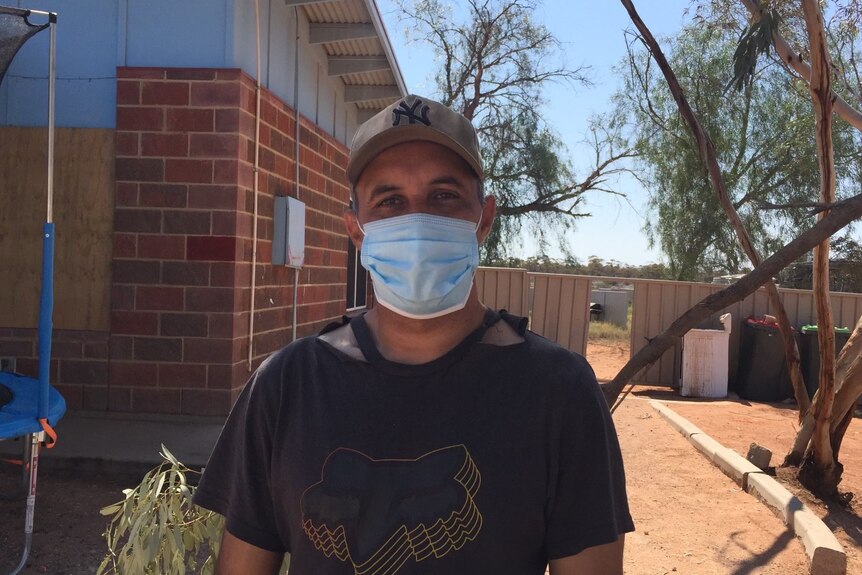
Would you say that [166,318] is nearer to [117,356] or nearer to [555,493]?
[117,356]

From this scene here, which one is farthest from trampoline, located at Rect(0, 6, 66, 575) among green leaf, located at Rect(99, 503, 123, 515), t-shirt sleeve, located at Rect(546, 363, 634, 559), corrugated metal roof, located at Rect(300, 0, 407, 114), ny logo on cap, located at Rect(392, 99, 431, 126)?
t-shirt sleeve, located at Rect(546, 363, 634, 559)

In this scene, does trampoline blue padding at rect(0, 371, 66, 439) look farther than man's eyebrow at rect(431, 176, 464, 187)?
Yes

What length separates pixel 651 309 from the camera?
13.4 m

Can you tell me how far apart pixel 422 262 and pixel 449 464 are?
0.49 metres

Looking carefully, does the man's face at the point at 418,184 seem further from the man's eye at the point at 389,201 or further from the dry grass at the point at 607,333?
the dry grass at the point at 607,333

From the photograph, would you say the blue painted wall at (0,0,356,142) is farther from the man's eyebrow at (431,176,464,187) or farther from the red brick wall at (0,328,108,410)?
the man's eyebrow at (431,176,464,187)

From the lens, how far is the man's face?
1.74m

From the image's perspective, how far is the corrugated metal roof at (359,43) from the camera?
7.14 meters

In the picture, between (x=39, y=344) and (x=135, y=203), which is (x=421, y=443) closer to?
(x=39, y=344)

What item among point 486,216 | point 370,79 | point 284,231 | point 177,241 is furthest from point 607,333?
point 486,216

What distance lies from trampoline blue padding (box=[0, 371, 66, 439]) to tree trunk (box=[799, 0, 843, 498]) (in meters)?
4.99

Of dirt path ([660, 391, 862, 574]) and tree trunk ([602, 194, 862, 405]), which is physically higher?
tree trunk ([602, 194, 862, 405])

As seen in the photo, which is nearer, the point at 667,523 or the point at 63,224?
the point at 667,523

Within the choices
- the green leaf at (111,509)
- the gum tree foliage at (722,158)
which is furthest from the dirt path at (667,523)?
the gum tree foliage at (722,158)
